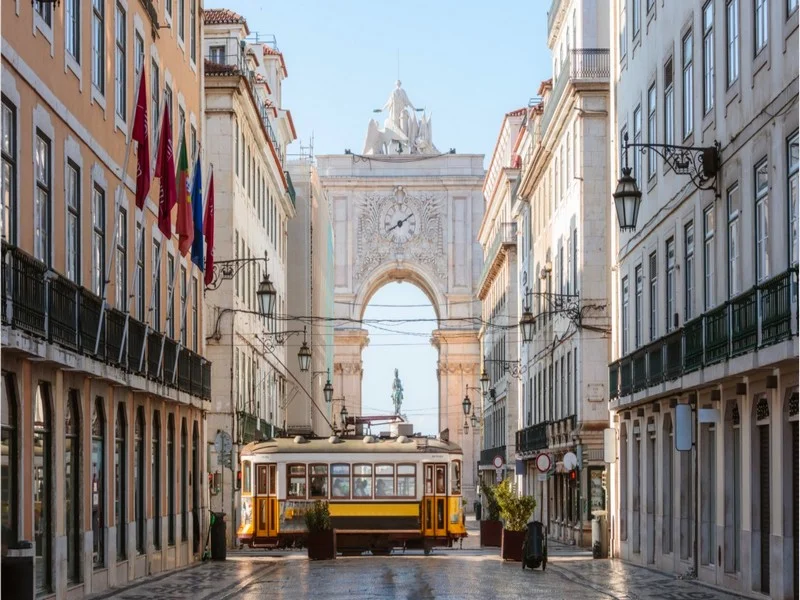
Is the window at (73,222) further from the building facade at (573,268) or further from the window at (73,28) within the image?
the building facade at (573,268)

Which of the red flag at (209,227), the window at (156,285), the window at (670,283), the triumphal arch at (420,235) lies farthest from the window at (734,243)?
the triumphal arch at (420,235)

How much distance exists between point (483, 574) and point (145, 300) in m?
7.69

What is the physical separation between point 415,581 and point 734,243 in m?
7.18

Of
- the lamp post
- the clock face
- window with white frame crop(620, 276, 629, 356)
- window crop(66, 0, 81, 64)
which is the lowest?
window with white frame crop(620, 276, 629, 356)

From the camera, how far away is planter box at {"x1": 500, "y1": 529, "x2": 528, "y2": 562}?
121 feet

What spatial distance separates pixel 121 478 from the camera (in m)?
29.5

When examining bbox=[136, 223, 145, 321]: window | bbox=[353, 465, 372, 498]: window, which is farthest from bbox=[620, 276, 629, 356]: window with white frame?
bbox=[136, 223, 145, 321]: window

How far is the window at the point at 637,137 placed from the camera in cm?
3591

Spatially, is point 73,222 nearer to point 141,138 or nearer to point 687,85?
point 141,138

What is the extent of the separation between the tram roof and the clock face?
72.9m

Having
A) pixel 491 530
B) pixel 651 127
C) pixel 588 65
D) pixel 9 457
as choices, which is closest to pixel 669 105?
pixel 651 127

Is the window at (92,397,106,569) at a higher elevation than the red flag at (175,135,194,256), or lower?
lower

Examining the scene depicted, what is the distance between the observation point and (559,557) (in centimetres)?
4059

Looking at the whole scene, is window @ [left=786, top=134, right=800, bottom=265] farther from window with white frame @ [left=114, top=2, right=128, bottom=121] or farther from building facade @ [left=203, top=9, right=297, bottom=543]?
building facade @ [left=203, top=9, right=297, bottom=543]
